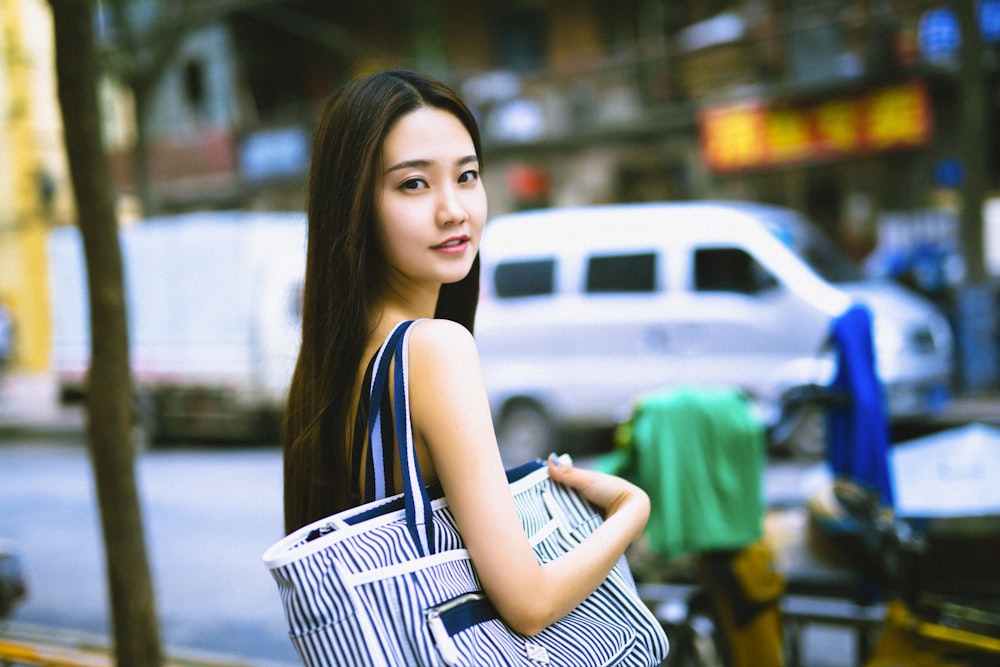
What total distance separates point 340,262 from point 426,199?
0.16 meters

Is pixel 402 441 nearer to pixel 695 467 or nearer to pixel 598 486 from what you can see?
pixel 598 486

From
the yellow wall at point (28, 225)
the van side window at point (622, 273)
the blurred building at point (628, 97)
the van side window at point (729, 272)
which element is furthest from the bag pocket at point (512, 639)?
the yellow wall at point (28, 225)

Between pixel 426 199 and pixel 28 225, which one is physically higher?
pixel 28 225

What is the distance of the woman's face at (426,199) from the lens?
4.47 feet

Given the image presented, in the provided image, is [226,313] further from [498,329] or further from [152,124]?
[152,124]

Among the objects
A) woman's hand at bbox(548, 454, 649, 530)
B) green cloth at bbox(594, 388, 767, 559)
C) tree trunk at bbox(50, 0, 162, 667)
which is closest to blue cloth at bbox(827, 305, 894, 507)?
green cloth at bbox(594, 388, 767, 559)

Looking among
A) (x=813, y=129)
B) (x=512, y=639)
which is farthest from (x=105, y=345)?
(x=813, y=129)

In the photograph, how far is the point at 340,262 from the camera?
1.39 m

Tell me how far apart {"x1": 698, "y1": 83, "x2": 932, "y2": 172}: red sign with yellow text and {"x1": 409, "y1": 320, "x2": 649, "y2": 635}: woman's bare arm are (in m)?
13.3

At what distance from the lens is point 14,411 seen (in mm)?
16234

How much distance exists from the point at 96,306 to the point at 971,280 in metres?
8.33

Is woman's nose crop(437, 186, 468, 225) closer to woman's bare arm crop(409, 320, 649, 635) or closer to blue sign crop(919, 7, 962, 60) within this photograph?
woman's bare arm crop(409, 320, 649, 635)

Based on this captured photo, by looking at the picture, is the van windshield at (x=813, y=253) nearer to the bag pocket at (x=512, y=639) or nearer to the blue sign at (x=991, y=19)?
the blue sign at (x=991, y=19)

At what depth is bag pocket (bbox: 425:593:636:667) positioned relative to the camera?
114 cm
